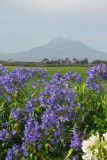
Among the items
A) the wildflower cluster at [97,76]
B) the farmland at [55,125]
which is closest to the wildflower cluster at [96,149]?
the farmland at [55,125]

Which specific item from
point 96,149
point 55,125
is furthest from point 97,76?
point 96,149

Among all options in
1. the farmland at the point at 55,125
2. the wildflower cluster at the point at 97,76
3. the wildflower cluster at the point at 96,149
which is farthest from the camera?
the wildflower cluster at the point at 97,76

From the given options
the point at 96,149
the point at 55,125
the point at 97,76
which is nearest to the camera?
the point at 96,149

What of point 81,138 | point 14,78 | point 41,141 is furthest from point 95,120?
point 14,78

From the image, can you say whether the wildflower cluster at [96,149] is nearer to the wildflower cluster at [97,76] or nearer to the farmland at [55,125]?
the farmland at [55,125]

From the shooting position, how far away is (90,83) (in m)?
6.18

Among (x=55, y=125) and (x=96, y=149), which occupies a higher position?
(x=55, y=125)

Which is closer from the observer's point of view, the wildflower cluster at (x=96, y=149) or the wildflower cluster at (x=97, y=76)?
the wildflower cluster at (x=96, y=149)

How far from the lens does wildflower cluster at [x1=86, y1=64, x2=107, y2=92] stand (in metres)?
5.94

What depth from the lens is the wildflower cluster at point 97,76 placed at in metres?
5.94

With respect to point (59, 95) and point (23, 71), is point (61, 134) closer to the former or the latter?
point (59, 95)

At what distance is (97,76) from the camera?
598cm

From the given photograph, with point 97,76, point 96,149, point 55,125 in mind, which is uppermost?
point 97,76

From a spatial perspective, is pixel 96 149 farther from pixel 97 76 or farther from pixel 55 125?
pixel 97 76
